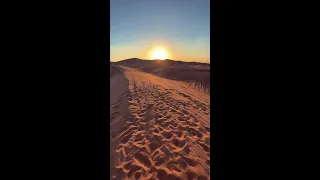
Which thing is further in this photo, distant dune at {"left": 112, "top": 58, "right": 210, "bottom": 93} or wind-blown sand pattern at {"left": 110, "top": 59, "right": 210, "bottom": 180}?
distant dune at {"left": 112, "top": 58, "right": 210, "bottom": 93}

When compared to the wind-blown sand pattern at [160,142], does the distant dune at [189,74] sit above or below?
above

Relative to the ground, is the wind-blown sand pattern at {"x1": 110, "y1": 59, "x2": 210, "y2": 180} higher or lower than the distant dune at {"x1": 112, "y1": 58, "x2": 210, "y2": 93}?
lower

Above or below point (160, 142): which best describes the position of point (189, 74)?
above

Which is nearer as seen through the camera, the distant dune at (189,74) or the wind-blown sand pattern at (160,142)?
the wind-blown sand pattern at (160,142)

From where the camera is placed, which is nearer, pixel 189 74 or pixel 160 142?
pixel 160 142
